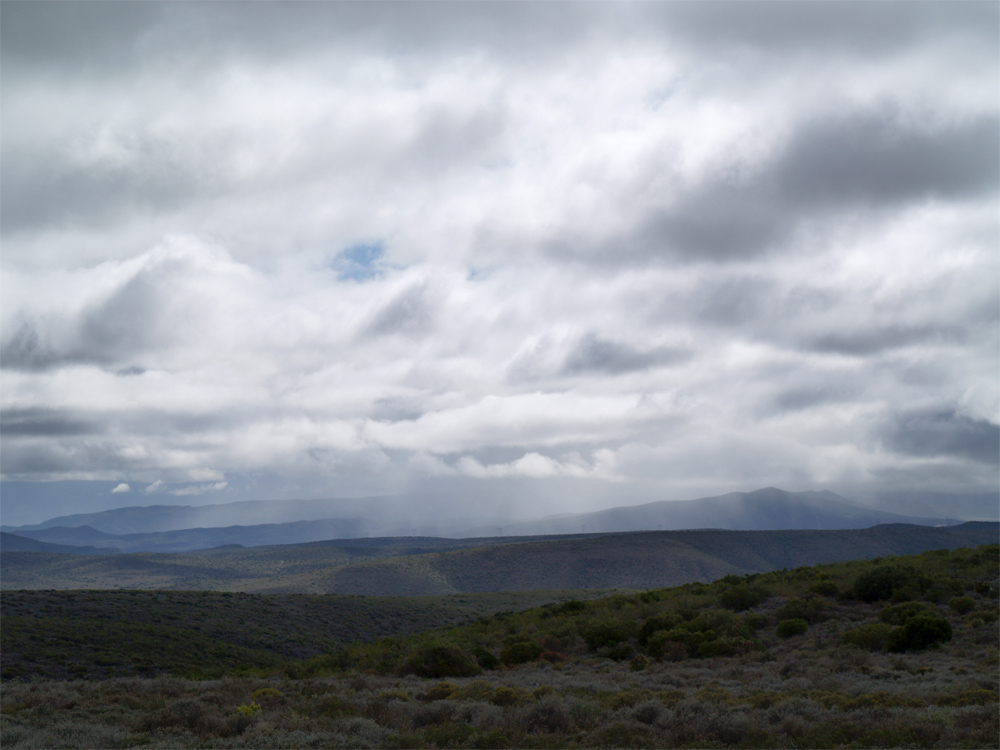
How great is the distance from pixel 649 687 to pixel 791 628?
1206 centimetres

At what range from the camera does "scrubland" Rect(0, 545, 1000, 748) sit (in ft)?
49.2

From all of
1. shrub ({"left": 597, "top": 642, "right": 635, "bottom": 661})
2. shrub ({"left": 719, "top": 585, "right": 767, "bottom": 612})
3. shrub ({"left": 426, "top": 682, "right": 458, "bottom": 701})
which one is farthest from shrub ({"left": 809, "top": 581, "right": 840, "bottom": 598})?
shrub ({"left": 426, "top": 682, "right": 458, "bottom": 701})

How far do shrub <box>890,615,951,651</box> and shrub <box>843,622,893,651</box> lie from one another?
17.3 inches

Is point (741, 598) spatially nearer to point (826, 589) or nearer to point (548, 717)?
point (826, 589)

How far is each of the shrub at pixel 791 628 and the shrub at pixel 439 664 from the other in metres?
14.5

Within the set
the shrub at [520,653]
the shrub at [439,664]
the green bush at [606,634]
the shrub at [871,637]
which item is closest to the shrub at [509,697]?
the shrub at [439,664]

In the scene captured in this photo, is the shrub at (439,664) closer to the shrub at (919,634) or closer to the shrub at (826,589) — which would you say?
the shrub at (919,634)

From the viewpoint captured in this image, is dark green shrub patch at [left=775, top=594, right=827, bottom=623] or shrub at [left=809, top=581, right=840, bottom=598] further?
shrub at [left=809, top=581, right=840, bottom=598]

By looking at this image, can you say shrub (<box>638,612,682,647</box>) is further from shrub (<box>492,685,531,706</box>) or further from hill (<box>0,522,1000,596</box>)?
hill (<box>0,522,1000,596</box>)

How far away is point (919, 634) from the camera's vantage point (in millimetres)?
25312

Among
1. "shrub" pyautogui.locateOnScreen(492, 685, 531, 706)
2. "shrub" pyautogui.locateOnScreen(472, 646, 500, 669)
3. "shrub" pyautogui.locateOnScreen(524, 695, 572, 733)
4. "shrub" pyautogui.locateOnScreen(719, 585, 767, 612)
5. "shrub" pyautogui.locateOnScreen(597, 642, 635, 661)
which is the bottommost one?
"shrub" pyautogui.locateOnScreen(472, 646, 500, 669)

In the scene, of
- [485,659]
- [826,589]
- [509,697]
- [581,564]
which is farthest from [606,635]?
[581,564]

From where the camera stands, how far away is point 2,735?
16.1 metres

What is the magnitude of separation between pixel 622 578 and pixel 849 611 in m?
115
